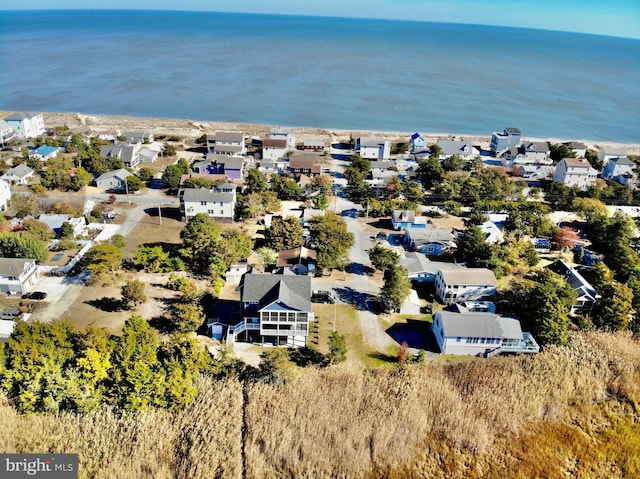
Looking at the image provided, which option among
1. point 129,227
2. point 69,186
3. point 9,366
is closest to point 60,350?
point 9,366

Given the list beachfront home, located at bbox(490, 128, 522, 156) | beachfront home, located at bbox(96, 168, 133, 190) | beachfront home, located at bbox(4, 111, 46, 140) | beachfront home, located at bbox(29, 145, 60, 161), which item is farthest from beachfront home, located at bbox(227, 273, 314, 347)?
beachfront home, located at bbox(4, 111, 46, 140)

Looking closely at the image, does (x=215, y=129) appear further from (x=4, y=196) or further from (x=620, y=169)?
(x=620, y=169)

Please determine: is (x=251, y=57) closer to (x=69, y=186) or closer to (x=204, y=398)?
(x=69, y=186)

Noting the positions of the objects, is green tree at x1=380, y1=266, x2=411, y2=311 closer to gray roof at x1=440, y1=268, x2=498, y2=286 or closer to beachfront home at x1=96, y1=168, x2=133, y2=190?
gray roof at x1=440, y1=268, x2=498, y2=286

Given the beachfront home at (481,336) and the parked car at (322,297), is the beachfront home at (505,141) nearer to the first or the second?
the beachfront home at (481,336)

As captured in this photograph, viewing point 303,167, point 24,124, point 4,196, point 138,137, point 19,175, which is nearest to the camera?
point 4,196

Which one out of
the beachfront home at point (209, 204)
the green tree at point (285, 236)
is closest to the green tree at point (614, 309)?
the green tree at point (285, 236)

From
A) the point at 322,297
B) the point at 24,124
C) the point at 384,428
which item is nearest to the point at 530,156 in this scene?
the point at 322,297
